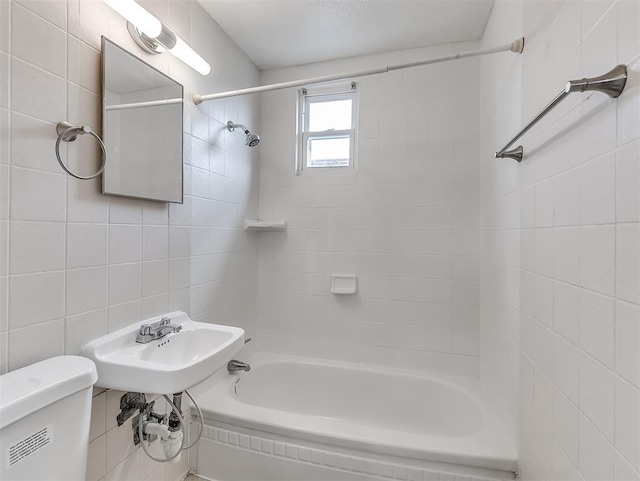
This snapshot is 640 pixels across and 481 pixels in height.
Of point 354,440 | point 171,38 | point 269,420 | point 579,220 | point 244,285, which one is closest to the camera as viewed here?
point 579,220

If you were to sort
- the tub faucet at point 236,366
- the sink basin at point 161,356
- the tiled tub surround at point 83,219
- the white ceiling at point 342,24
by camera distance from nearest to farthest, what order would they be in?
the tiled tub surround at point 83,219
the sink basin at point 161,356
the white ceiling at point 342,24
the tub faucet at point 236,366

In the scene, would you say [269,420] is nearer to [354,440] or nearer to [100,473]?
[354,440]

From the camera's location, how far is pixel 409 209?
2096mm

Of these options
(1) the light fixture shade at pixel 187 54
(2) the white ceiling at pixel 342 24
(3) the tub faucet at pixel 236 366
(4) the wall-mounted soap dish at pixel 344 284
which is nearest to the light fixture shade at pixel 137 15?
(1) the light fixture shade at pixel 187 54

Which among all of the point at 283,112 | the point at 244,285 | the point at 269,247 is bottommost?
the point at 244,285

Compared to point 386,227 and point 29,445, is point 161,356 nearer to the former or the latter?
point 29,445

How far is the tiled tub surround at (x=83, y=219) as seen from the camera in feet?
2.89

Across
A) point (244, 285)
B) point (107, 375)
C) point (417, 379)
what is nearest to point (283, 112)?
point (244, 285)

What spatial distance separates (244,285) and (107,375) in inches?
45.7

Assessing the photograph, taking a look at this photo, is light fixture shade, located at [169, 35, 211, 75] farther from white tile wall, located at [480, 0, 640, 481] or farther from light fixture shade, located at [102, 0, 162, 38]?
white tile wall, located at [480, 0, 640, 481]

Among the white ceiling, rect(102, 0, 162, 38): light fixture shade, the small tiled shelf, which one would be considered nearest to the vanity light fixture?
rect(102, 0, 162, 38): light fixture shade

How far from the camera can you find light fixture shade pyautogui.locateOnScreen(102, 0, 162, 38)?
1.05 meters

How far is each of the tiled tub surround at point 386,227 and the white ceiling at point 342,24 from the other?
0.12 meters

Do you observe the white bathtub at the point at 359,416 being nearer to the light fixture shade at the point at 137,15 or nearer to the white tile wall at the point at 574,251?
the white tile wall at the point at 574,251
